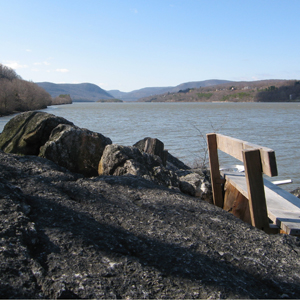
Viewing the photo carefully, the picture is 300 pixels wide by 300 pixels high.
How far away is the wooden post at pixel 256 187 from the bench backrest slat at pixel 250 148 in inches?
3.0

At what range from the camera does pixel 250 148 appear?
3127 millimetres

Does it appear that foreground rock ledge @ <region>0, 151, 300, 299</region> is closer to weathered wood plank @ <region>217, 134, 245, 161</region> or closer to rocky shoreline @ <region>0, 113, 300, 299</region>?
rocky shoreline @ <region>0, 113, 300, 299</region>

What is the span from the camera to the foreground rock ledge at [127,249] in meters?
1.94

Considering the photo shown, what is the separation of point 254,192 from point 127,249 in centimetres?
151

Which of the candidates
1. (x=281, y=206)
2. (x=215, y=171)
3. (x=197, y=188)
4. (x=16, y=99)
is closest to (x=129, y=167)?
(x=197, y=188)

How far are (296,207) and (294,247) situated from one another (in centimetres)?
118

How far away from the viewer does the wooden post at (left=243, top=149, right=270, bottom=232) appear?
2990 millimetres

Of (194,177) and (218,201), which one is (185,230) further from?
(194,177)

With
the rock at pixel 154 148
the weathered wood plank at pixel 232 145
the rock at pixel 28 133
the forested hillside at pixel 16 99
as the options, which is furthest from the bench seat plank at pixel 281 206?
the forested hillside at pixel 16 99

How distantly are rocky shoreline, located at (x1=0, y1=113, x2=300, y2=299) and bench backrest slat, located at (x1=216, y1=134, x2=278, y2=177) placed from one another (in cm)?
68

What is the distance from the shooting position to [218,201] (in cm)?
523

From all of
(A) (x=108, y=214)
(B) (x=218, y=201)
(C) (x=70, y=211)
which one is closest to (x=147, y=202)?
(A) (x=108, y=214)

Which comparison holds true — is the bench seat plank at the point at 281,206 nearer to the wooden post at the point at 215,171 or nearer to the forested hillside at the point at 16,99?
the wooden post at the point at 215,171

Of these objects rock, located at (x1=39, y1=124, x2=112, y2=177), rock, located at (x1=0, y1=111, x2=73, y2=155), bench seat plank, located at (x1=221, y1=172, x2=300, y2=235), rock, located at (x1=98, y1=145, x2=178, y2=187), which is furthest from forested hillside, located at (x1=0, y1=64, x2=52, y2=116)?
bench seat plank, located at (x1=221, y1=172, x2=300, y2=235)
